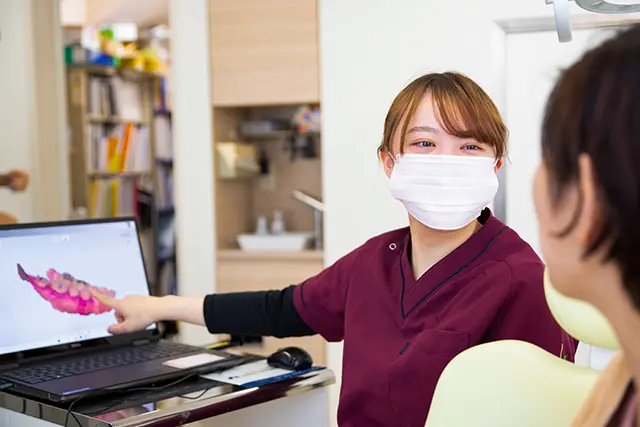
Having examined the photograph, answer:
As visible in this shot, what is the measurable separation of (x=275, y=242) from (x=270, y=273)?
14 centimetres

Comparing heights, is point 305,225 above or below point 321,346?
above

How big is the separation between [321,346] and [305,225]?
71 cm

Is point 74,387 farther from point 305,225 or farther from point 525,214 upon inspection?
point 305,225

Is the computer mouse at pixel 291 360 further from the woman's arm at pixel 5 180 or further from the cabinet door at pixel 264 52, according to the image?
the woman's arm at pixel 5 180

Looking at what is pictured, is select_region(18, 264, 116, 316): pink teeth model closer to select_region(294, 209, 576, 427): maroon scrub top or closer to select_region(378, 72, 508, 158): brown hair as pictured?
select_region(294, 209, 576, 427): maroon scrub top

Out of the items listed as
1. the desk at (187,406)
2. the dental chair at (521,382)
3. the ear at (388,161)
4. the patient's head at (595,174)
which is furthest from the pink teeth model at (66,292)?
the patient's head at (595,174)

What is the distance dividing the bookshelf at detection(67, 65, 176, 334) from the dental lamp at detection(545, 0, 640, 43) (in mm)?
3868

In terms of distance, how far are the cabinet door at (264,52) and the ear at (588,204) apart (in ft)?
8.08

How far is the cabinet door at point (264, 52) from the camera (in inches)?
122

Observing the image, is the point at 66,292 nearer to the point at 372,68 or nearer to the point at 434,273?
the point at 434,273

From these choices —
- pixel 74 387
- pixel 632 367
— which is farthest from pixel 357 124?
pixel 632 367

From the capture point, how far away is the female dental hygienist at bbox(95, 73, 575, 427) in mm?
1325

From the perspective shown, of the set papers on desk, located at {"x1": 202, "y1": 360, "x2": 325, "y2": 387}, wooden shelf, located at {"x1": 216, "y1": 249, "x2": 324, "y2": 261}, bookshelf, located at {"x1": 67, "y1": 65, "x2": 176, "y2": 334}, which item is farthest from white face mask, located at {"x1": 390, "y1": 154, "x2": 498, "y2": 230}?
bookshelf, located at {"x1": 67, "y1": 65, "x2": 176, "y2": 334}

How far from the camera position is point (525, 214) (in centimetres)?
292
